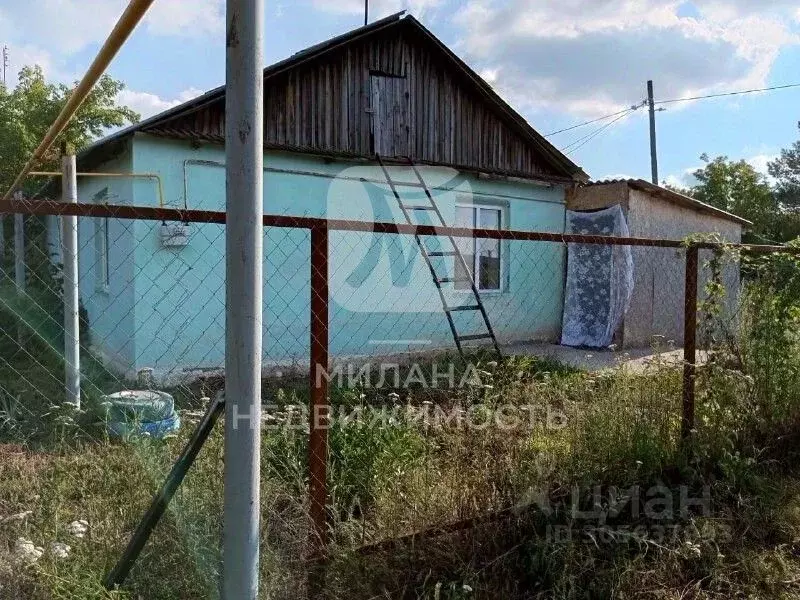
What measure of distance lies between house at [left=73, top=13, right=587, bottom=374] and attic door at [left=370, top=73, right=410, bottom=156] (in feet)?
0.06

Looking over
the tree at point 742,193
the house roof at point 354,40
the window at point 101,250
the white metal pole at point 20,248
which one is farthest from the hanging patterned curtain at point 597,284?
the tree at point 742,193

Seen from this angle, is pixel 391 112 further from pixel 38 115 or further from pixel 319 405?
pixel 38 115

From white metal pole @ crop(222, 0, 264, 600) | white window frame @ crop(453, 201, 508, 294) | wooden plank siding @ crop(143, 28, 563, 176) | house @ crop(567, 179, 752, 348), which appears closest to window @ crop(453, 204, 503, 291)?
white window frame @ crop(453, 201, 508, 294)

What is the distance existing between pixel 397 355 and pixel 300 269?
1.64m

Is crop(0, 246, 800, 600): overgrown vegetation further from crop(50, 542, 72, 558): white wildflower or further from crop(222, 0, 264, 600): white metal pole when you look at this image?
crop(222, 0, 264, 600): white metal pole

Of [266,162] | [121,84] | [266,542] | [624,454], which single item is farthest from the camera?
[121,84]

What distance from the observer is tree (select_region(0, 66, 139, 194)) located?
14507 mm

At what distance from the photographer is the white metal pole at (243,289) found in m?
1.68

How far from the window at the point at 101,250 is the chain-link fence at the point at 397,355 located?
61mm

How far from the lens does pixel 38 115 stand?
612 inches

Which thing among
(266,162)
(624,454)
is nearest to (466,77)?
(266,162)

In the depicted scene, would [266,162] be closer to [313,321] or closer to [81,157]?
[81,157]

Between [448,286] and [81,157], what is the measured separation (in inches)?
187

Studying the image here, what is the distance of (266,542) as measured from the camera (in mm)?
2242
